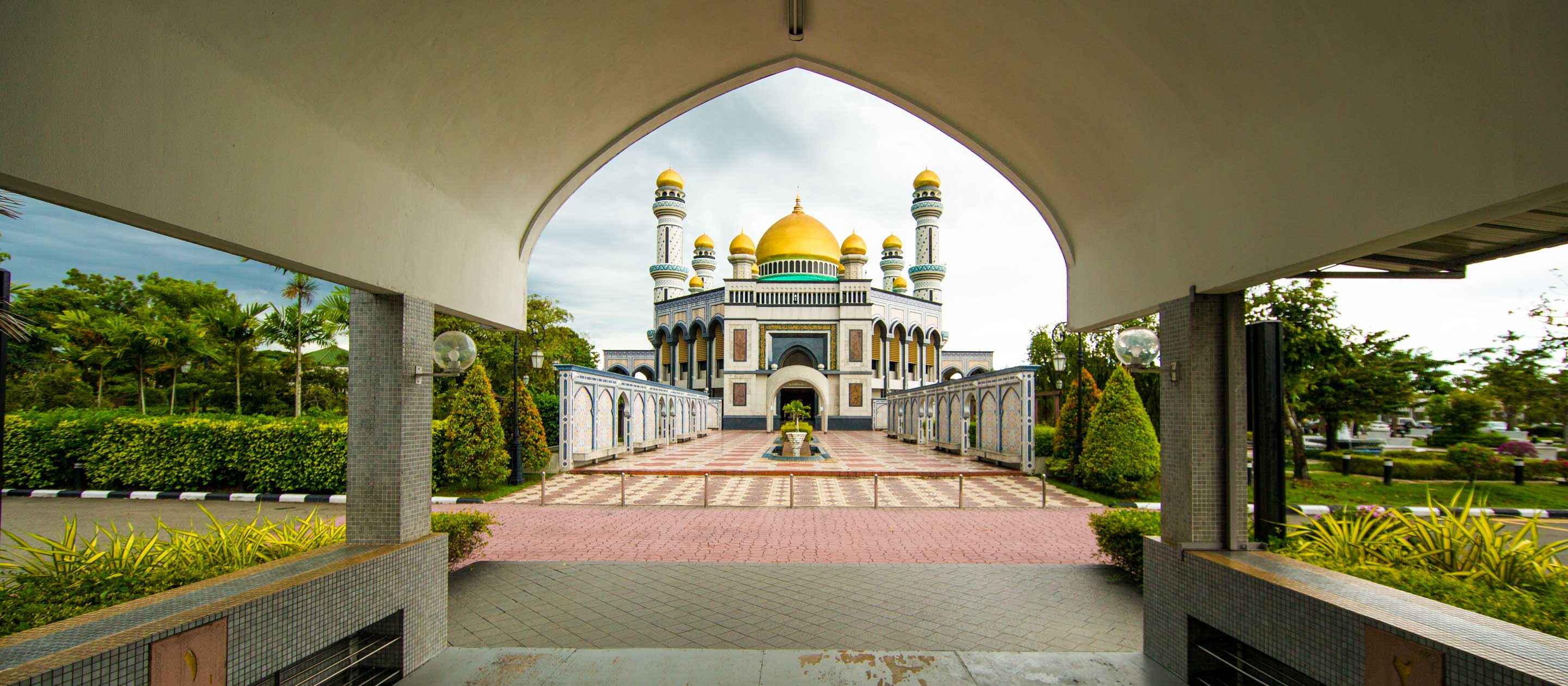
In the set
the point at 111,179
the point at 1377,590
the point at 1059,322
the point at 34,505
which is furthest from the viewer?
the point at 1059,322

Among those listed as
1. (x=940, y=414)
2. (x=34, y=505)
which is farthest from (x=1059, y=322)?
(x=34, y=505)

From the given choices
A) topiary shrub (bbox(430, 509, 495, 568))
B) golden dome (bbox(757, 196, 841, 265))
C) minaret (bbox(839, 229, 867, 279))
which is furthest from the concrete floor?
golden dome (bbox(757, 196, 841, 265))

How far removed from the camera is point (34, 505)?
1095 centimetres

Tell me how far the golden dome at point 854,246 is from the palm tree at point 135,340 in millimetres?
28973

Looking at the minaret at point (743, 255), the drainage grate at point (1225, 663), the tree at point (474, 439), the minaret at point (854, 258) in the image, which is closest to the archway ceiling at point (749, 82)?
the drainage grate at point (1225, 663)

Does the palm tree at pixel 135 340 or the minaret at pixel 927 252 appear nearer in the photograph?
the palm tree at pixel 135 340

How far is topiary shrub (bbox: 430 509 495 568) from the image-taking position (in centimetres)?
589

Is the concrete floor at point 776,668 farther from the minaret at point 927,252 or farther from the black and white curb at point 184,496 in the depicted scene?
the minaret at point 927,252

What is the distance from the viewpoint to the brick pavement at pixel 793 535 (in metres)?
7.09

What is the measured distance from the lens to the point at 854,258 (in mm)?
37781

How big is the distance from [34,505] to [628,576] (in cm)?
1155

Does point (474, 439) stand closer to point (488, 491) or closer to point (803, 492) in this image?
point (488, 491)

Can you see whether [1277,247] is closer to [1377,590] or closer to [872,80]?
[1377,590]

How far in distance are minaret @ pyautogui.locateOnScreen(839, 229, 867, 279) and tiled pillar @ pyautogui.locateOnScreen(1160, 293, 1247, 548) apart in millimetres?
32859
